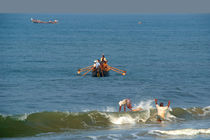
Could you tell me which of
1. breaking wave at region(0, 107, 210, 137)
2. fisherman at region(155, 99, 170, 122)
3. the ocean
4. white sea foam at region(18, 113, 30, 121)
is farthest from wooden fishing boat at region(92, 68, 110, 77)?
fisherman at region(155, 99, 170, 122)

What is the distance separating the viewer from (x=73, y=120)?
30.1m

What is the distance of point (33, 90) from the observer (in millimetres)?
41594

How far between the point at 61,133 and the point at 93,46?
65957mm

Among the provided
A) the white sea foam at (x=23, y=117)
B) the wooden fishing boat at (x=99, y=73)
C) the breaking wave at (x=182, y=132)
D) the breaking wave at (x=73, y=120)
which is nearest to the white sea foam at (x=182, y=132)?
the breaking wave at (x=182, y=132)

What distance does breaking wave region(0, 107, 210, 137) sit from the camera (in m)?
28.1

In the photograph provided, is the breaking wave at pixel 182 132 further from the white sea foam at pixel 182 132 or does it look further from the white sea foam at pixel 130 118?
the white sea foam at pixel 130 118

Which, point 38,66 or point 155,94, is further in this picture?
point 38,66

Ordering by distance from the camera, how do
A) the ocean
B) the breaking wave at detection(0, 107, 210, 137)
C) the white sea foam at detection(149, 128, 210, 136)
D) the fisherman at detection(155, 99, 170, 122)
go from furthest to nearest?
the fisherman at detection(155, 99, 170, 122)
the breaking wave at detection(0, 107, 210, 137)
the ocean
the white sea foam at detection(149, 128, 210, 136)

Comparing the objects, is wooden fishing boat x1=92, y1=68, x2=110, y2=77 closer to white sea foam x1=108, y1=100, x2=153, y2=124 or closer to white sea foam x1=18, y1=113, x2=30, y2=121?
white sea foam x1=108, y1=100, x2=153, y2=124

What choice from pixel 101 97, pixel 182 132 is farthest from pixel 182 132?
pixel 101 97

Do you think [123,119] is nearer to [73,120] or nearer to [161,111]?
[161,111]

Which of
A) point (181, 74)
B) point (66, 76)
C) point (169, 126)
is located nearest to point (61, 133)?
point (169, 126)

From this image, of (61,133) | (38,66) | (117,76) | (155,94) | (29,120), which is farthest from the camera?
(38,66)

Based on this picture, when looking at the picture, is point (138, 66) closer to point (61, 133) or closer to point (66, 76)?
point (66, 76)
